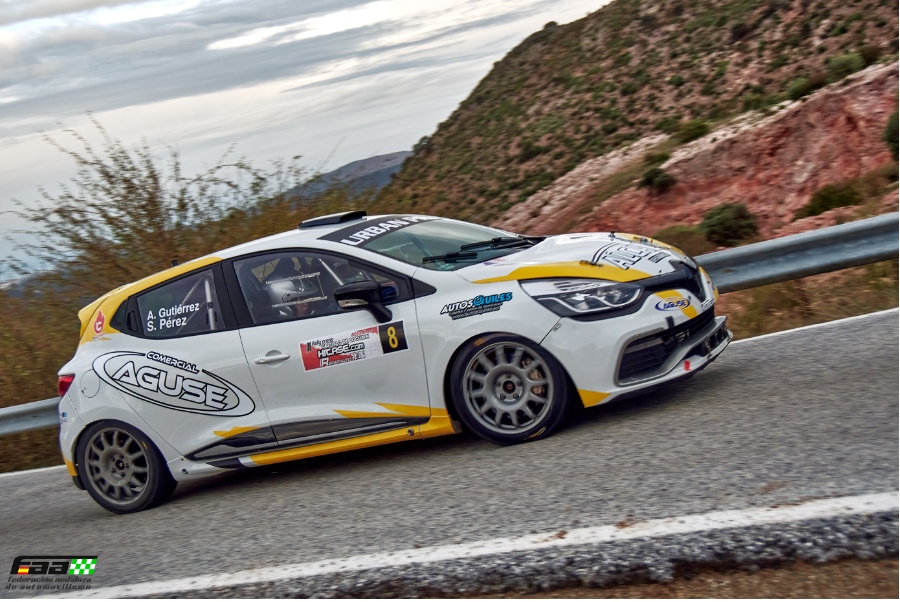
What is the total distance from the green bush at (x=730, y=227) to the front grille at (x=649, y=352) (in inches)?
517

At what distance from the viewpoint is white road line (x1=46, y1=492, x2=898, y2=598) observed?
3.58 metres

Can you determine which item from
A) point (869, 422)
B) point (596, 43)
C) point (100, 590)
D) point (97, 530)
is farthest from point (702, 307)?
point (596, 43)

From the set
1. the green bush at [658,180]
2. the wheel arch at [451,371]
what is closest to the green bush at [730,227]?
the green bush at [658,180]

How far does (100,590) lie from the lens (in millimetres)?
4746

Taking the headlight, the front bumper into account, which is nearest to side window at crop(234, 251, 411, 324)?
the headlight

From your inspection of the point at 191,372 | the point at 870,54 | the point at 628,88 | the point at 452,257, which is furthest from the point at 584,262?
the point at 628,88

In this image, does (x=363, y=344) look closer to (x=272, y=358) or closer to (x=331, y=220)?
(x=272, y=358)

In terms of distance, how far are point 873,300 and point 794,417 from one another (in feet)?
10.4

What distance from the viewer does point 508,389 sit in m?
5.45

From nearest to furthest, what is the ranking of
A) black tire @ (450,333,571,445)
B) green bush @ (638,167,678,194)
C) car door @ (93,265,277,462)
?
black tire @ (450,333,571,445), car door @ (93,265,277,462), green bush @ (638,167,678,194)

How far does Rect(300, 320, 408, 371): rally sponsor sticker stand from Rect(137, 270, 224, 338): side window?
789 mm

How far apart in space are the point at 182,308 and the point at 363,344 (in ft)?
4.98

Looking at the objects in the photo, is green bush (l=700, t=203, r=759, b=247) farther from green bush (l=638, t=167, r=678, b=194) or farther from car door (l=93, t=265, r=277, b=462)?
car door (l=93, t=265, r=277, b=462)

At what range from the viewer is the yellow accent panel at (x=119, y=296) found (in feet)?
21.1
